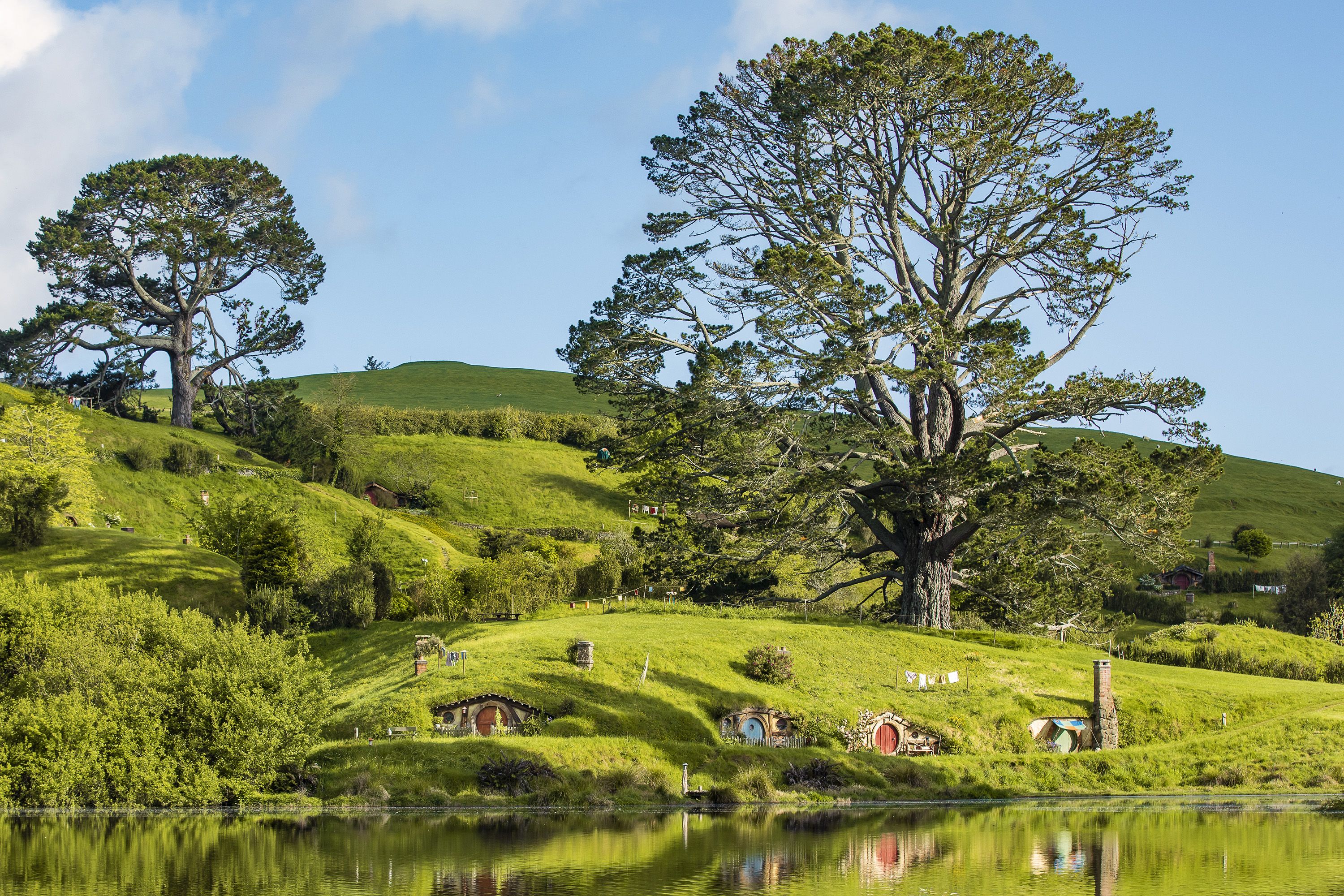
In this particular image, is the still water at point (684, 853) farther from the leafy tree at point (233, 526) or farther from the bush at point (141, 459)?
the bush at point (141, 459)

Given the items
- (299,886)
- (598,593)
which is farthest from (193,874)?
(598,593)

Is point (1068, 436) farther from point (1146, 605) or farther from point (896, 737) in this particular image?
point (896, 737)

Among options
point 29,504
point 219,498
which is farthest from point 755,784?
point 219,498

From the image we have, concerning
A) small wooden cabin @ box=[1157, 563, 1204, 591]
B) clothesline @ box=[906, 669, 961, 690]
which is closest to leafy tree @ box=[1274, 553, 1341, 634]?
small wooden cabin @ box=[1157, 563, 1204, 591]

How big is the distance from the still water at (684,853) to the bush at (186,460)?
196 feet

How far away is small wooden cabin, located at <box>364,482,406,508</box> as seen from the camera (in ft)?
330

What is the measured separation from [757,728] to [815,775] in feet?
11.3

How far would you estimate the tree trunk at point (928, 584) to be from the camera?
54.9 metres

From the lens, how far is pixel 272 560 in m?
61.0

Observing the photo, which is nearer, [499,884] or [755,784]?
[499,884]

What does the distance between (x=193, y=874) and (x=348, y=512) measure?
209 feet

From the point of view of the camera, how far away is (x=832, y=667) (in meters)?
47.5

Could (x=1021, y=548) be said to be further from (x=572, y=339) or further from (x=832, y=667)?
(x=572, y=339)

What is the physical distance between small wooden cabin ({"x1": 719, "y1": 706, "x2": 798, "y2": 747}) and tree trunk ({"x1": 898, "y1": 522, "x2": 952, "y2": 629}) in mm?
14953
